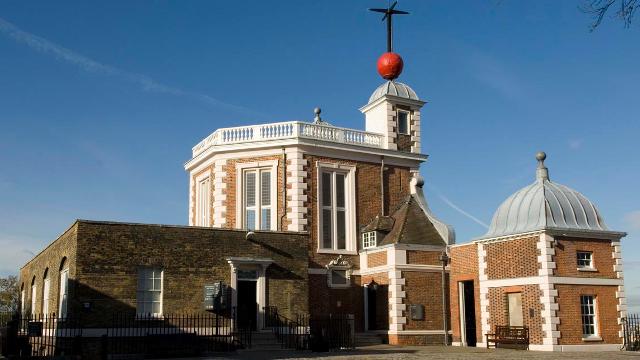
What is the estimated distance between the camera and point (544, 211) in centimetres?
2698

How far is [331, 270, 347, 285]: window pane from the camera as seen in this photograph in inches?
1255

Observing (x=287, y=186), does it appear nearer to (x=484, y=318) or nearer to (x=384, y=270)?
(x=384, y=270)

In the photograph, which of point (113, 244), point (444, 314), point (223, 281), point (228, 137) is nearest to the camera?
point (113, 244)

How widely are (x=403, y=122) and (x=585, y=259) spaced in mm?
12049

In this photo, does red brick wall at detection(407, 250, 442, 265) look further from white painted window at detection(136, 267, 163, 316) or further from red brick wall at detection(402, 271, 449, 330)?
white painted window at detection(136, 267, 163, 316)

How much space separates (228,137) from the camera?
3338 cm

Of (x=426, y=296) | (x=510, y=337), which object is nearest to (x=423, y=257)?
(x=426, y=296)

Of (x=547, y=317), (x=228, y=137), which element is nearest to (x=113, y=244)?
(x=228, y=137)

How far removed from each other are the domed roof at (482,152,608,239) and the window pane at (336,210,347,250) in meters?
6.84

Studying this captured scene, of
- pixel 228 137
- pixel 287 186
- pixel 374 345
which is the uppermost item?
pixel 228 137

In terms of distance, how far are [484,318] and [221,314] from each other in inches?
409

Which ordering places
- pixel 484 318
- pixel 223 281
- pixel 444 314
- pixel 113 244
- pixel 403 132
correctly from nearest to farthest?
pixel 113 244 < pixel 223 281 < pixel 484 318 < pixel 444 314 < pixel 403 132

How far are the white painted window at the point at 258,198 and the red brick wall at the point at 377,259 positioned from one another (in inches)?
184

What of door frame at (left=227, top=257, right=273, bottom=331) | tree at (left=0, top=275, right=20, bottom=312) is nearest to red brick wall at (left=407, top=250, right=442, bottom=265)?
door frame at (left=227, top=257, right=273, bottom=331)
